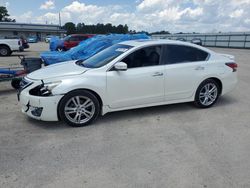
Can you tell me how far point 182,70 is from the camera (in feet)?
16.1

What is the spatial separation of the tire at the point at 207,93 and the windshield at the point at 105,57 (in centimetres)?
193

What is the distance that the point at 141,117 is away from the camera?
4773mm

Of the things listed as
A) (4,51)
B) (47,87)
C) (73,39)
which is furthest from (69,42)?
(47,87)

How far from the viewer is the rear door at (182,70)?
15.9 feet

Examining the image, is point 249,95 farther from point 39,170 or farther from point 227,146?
point 39,170

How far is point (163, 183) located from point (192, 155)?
2.70 feet

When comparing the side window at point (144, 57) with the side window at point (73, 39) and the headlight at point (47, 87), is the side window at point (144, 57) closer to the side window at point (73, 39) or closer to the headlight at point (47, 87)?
the headlight at point (47, 87)

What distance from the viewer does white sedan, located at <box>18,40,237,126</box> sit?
4.06 meters

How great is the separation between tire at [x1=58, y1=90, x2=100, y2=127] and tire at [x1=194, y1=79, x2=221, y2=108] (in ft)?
7.77

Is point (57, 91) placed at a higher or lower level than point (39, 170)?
higher

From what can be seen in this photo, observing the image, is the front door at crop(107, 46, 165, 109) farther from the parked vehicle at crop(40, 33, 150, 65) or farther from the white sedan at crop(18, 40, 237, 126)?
the parked vehicle at crop(40, 33, 150, 65)

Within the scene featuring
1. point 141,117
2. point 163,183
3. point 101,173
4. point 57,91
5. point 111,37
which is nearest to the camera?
point 163,183

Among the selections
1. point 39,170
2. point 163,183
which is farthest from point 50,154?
point 163,183

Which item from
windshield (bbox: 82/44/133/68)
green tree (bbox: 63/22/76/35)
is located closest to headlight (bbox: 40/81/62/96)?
windshield (bbox: 82/44/133/68)
